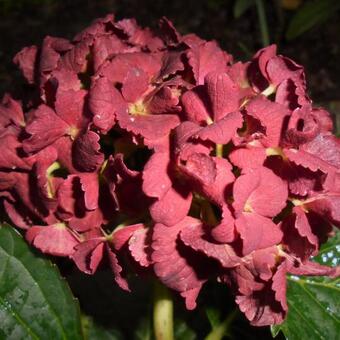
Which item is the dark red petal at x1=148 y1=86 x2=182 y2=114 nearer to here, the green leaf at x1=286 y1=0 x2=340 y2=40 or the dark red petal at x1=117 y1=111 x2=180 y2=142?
the dark red petal at x1=117 y1=111 x2=180 y2=142

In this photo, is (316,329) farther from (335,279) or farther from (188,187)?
(188,187)

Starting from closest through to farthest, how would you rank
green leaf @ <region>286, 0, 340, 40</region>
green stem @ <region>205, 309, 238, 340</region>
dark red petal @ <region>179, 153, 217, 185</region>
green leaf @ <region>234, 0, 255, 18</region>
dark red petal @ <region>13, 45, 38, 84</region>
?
dark red petal @ <region>179, 153, 217, 185</region> → dark red petal @ <region>13, 45, 38, 84</region> → green stem @ <region>205, 309, 238, 340</region> → green leaf @ <region>286, 0, 340, 40</region> → green leaf @ <region>234, 0, 255, 18</region>

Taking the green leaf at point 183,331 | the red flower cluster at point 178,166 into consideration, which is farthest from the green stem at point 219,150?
the green leaf at point 183,331

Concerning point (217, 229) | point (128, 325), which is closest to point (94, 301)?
point (128, 325)

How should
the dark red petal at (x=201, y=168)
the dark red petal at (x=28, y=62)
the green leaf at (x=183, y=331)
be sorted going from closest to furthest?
the dark red petal at (x=201, y=168), the dark red petal at (x=28, y=62), the green leaf at (x=183, y=331)

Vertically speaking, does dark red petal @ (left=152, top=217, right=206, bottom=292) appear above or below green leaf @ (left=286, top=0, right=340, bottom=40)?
above

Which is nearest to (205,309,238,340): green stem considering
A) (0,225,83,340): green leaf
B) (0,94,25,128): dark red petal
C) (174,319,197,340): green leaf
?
(174,319,197,340): green leaf

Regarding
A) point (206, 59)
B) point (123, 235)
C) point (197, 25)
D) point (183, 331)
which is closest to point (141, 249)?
point (123, 235)

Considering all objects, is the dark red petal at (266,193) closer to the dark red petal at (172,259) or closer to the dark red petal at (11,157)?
the dark red petal at (172,259)
